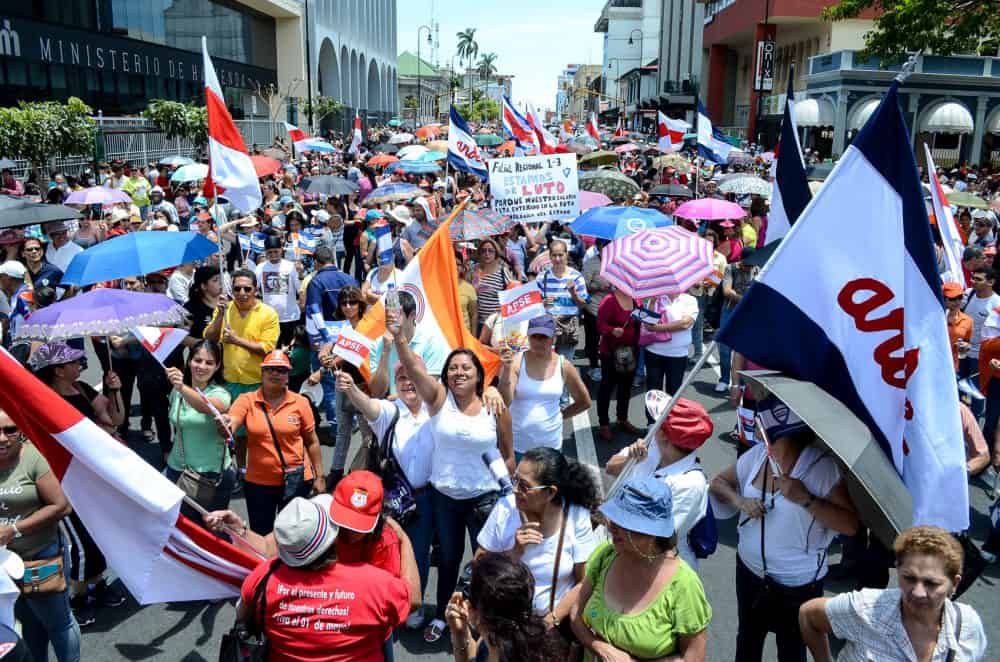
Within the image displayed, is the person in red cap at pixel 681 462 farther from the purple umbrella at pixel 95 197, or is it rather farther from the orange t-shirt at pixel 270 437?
the purple umbrella at pixel 95 197

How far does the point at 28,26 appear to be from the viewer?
29.3m

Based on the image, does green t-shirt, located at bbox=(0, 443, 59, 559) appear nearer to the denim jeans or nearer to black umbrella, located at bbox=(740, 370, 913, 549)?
the denim jeans

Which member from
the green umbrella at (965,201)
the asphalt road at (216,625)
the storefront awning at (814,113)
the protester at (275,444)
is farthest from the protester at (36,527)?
the storefront awning at (814,113)

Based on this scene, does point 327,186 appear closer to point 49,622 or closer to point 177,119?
point 49,622

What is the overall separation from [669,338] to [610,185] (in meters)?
7.80

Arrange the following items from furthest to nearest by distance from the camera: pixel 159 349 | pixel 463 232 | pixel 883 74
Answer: pixel 883 74
pixel 463 232
pixel 159 349

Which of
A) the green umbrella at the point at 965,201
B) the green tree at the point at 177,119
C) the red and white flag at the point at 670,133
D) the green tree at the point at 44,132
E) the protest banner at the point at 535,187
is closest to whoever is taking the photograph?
the protest banner at the point at 535,187

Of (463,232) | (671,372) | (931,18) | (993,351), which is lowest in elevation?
(671,372)

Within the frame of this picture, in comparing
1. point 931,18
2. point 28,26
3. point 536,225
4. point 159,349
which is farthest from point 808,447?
point 28,26

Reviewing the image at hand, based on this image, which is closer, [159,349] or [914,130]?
[159,349]

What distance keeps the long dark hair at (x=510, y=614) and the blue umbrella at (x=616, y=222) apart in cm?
701

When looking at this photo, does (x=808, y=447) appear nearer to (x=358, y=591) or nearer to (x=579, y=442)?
(x=358, y=591)

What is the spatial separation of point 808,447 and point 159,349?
3786 mm

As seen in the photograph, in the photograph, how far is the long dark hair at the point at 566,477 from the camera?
358 cm
